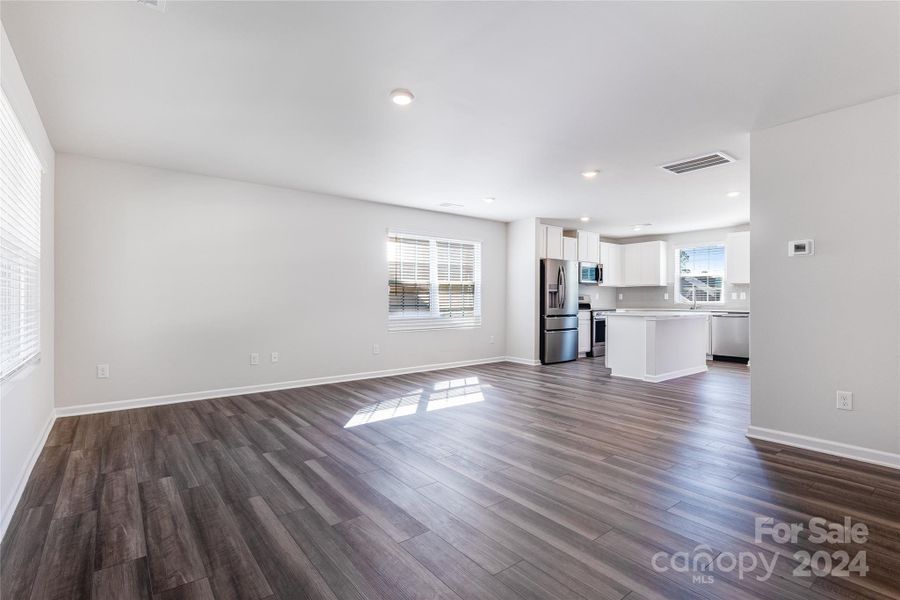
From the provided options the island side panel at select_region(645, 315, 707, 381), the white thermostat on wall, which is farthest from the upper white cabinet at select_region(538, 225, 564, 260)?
the white thermostat on wall

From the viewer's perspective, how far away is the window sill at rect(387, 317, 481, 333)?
6.21 metres

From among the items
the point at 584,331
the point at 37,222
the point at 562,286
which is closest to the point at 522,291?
the point at 562,286

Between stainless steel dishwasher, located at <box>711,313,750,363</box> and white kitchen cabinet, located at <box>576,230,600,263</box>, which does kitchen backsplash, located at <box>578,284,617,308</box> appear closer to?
white kitchen cabinet, located at <box>576,230,600,263</box>

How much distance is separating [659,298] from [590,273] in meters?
1.91

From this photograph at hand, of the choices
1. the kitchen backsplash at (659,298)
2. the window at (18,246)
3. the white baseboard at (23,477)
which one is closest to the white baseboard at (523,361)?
the kitchen backsplash at (659,298)

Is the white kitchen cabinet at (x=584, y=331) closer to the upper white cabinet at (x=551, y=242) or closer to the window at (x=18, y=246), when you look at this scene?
the upper white cabinet at (x=551, y=242)

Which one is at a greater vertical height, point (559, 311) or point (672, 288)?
point (672, 288)

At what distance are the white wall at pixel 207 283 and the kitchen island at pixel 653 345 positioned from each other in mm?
3019

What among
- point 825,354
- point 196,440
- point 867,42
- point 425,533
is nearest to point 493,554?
point 425,533

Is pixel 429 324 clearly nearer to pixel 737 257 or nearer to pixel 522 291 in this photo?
pixel 522 291

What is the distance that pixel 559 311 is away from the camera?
7.36m

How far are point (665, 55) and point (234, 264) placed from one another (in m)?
4.58

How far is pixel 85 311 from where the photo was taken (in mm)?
4047

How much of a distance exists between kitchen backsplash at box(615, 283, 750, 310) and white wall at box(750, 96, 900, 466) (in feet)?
17.3
